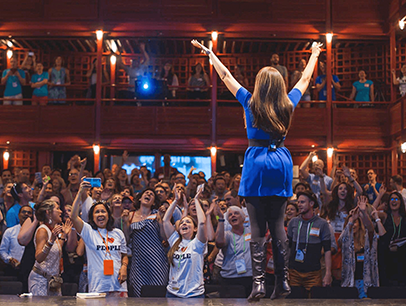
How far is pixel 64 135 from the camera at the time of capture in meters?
12.9

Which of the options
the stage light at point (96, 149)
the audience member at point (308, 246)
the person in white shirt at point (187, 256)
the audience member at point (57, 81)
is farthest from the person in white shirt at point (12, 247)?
the audience member at point (57, 81)

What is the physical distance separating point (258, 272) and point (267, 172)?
24.6 inches

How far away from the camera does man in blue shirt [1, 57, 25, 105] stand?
12.5m

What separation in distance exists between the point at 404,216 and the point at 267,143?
430cm

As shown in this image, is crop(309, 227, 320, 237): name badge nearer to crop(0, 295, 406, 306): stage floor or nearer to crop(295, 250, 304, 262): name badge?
crop(295, 250, 304, 262): name badge

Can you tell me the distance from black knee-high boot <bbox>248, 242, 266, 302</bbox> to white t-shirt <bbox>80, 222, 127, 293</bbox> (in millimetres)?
2500

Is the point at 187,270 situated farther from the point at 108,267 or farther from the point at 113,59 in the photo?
the point at 113,59

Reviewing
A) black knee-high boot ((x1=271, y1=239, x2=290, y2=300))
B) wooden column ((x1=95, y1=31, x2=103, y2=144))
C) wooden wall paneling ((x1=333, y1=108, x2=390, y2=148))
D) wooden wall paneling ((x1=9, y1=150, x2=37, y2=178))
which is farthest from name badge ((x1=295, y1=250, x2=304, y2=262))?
wooden wall paneling ((x1=9, y1=150, x2=37, y2=178))

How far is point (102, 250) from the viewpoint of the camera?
5789 millimetres

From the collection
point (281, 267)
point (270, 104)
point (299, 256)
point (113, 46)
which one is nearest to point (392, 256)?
point (299, 256)

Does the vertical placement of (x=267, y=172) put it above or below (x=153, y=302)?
above

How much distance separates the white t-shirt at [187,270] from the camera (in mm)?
5699

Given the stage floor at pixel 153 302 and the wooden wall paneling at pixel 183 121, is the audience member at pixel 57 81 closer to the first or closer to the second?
the wooden wall paneling at pixel 183 121

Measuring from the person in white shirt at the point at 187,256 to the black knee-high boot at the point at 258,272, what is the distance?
2.16 metres
